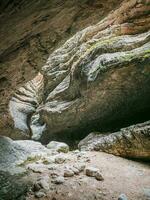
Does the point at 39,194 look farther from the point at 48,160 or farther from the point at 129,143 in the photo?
the point at 129,143

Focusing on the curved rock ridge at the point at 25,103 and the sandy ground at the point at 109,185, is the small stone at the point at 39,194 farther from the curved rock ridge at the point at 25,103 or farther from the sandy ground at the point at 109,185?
the curved rock ridge at the point at 25,103

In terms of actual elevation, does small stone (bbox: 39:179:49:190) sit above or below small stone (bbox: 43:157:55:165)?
below

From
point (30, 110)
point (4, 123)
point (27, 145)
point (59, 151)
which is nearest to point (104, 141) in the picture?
point (59, 151)

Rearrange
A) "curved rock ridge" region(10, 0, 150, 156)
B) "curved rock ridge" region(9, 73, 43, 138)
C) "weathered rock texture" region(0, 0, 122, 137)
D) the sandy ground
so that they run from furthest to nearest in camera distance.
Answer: "curved rock ridge" region(9, 73, 43, 138) < "curved rock ridge" region(10, 0, 150, 156) < the sandy ground < "weathered rock texture" region(0, 0, 122, 137)

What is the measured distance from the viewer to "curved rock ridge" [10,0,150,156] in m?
10.6

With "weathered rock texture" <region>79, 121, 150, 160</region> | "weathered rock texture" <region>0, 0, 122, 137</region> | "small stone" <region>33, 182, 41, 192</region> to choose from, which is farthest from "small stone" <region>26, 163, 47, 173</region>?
"weathered rock texture" <region>0, 0, 122, 137</region>

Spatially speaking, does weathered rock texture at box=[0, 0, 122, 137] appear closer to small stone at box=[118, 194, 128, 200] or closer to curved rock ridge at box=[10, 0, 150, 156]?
curved rock ridge at box=[10, 0, 150, 156]

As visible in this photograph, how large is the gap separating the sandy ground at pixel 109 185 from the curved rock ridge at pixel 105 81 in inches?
130

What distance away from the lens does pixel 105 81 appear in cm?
1103

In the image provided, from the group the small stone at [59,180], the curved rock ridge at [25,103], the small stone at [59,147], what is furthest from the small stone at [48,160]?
the curved rock ridge at [25,103]

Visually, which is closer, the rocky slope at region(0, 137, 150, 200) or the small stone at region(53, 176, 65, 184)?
the rocky slope at region(0, 137, 150, 200)

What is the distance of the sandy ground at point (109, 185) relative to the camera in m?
6.07

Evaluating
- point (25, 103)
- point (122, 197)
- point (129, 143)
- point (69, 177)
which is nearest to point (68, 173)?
point (69, 177)

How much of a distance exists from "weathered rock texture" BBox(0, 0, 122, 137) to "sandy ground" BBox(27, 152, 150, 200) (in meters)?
3.64
